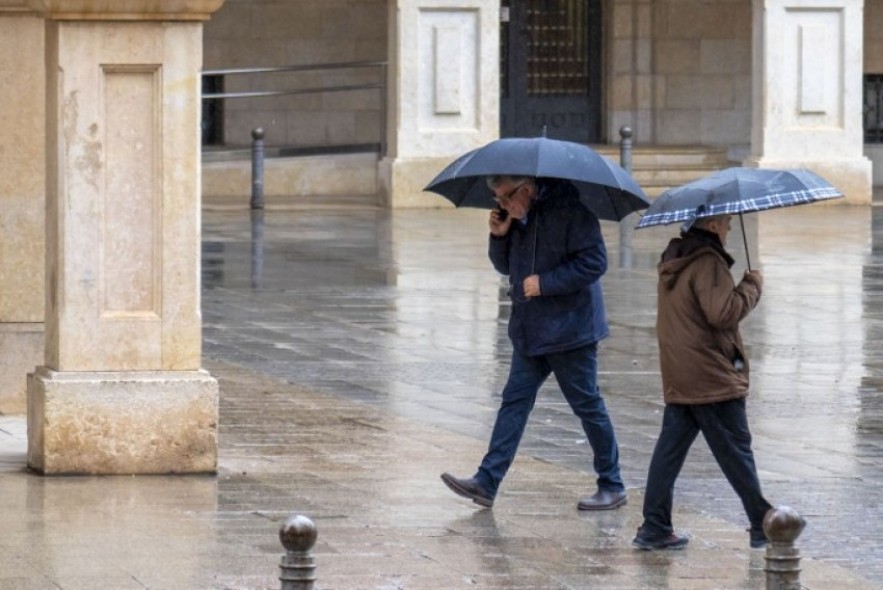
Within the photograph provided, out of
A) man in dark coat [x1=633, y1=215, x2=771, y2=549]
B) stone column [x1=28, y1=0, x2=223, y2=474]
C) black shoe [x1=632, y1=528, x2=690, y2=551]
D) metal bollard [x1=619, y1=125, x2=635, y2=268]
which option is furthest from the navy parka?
metal bollard [x1=619, y1=125, x2=635, y2=268]

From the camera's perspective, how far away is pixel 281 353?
13812 millimetres

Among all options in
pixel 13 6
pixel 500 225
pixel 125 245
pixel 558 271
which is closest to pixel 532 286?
pixel 558 271

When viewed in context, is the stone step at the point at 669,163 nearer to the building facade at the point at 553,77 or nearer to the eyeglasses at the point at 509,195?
the building facade at the point at 553,77

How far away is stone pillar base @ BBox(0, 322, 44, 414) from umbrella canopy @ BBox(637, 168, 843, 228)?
418 cm

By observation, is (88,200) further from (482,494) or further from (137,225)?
(482,494)

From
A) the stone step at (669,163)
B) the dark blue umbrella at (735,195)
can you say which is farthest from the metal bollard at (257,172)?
the dark blue umbrella at (735,195)

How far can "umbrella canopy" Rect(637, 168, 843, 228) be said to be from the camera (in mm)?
7895

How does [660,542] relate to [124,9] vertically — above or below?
below

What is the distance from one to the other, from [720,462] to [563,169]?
1310mm

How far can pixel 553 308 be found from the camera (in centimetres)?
877

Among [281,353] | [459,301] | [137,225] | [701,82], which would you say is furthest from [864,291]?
[701,82]

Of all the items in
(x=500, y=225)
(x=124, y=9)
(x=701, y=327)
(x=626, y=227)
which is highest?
(x=124, y=9)

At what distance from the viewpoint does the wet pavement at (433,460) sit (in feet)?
24.5

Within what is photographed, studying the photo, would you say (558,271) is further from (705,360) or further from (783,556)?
(783,556)
